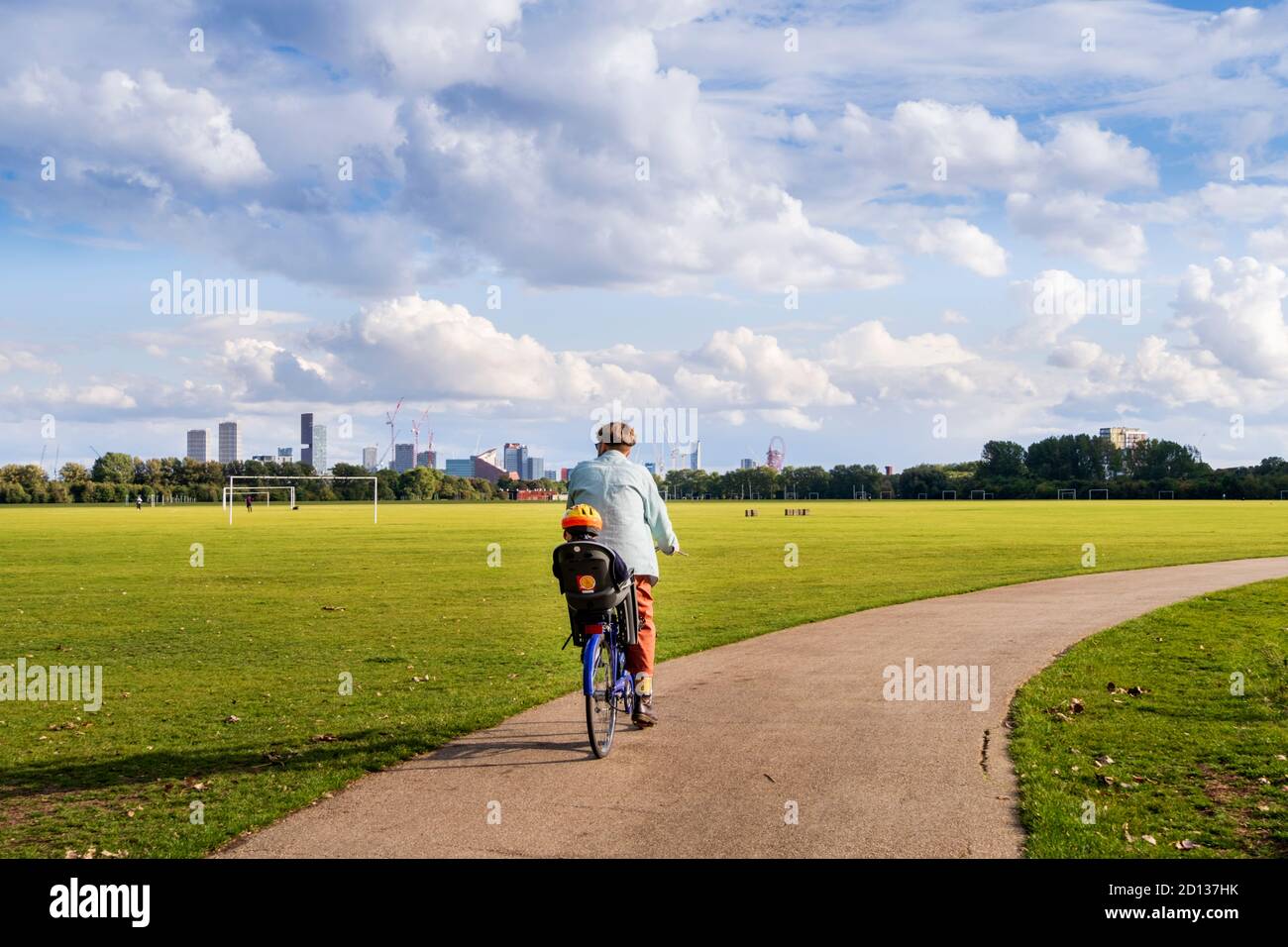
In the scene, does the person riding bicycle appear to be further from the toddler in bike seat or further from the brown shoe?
the toddler in bike seat

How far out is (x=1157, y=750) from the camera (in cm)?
869

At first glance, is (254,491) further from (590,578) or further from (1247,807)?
(1247,807)

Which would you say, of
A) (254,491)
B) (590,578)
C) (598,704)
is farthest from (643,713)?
(254,491)

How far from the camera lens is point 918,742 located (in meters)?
8.55

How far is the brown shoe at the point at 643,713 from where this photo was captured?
898 centimetres

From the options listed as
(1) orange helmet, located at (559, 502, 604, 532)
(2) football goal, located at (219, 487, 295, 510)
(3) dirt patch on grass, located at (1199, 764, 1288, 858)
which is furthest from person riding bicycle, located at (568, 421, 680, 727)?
(2) football goal, located at (219, 487, 295, 510)

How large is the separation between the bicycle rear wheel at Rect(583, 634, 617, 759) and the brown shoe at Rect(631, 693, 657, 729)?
1.20ft

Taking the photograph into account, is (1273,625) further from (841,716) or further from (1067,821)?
(1067,821)

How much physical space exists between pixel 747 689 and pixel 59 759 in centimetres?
601

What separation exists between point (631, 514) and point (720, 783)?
225 centimetres

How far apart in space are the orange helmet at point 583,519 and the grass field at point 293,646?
2272 millimetres

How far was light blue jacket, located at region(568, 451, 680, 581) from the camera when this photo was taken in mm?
8617

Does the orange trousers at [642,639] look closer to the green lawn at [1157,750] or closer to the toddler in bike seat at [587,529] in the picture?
the toddler in bike seat at [587,529]
